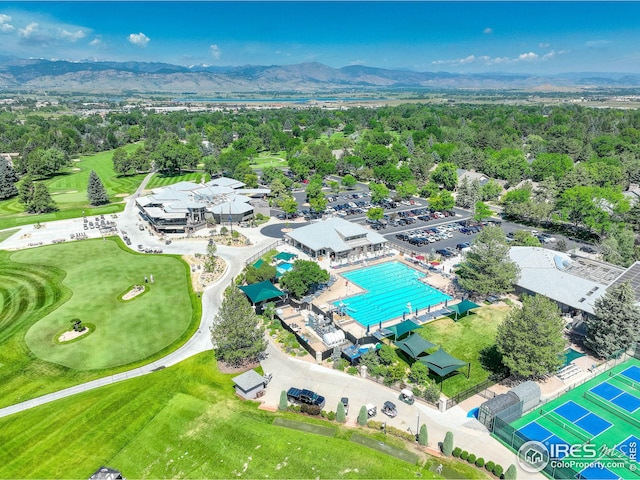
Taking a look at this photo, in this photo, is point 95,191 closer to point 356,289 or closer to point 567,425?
point 356,289

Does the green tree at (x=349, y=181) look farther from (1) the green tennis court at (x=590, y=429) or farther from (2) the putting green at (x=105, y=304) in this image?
(1) the green tennis court at (x=590, y=429)

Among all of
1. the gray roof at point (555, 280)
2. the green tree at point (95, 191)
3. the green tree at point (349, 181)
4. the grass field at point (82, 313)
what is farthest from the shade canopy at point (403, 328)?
the green tree at point (95, 191)

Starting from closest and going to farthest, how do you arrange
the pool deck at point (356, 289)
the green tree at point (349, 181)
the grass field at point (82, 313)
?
1. the grass field at point (82, 313)
2. the pool deck at point (356, 289)
3. the green tree at point (349, 181)

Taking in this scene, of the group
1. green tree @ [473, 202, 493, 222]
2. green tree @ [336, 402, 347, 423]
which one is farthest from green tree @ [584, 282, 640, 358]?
green tree @ [473, 202, 493, 222]

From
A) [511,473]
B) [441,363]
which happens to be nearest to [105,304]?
[441,363]

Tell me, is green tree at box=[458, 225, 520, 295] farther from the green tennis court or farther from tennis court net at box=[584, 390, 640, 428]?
tennis court net at box=[584, 390, 640, 428]

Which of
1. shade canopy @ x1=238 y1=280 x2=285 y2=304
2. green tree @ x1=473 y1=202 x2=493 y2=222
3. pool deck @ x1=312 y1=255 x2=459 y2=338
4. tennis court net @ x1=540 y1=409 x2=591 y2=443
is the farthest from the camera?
green tree @ x1=473 y1=202 x2=493 y2=222
